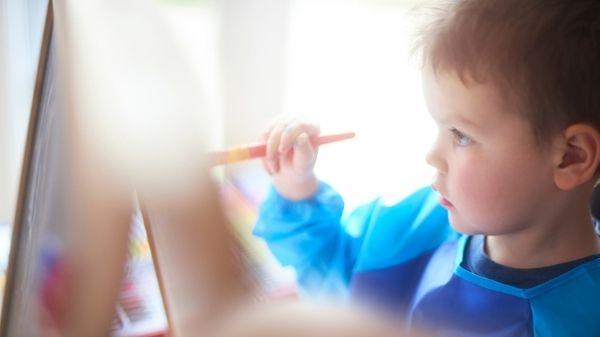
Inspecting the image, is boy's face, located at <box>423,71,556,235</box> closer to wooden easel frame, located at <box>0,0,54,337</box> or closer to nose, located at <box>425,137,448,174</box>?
nose, located at <box>425,137,448,174</box>

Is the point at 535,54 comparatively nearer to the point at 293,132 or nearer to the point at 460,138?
the point at 460,138

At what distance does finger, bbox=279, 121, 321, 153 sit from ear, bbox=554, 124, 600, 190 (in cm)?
22

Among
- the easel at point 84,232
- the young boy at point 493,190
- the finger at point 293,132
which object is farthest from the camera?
the finger at point 293,132

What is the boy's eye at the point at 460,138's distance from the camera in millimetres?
512

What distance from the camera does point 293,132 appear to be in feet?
1.95

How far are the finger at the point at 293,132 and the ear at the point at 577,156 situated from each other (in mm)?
220

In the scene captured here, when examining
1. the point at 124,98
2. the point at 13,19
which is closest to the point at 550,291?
the point at 124,98

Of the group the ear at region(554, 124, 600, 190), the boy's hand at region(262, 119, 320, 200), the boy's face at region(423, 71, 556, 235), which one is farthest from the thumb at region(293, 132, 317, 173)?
the ear at region(554, 124, 600, 190)

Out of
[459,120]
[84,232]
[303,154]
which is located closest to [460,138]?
[459,120]

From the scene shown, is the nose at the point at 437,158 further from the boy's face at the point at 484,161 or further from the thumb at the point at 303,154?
the thumb at the point at 303,154

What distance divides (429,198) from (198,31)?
397mm

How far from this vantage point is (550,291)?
0.52 m

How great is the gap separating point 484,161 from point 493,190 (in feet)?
0.09

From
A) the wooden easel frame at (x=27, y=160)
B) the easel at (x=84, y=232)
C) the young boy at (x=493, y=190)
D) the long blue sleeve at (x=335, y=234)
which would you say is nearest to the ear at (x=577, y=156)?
the young boy at (x=493, y=190)
